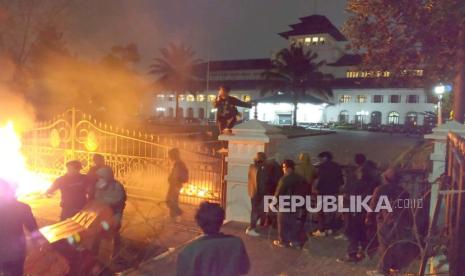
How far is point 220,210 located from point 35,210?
689 cm

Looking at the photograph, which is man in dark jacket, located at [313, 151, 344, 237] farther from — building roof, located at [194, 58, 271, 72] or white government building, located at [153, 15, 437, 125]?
building roof, located at [194, 58, 271, 72]

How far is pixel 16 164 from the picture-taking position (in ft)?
34.7

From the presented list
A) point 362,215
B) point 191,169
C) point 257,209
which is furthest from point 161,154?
point 362,215

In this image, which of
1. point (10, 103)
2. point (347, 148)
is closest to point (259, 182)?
point (10, 103)

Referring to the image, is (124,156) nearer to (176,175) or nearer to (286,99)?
(176,175)

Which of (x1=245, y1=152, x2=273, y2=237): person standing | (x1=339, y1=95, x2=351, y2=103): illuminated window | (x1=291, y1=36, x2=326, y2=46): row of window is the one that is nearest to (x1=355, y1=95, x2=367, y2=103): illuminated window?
(x1=339, y1=95, x2=351, y2=103): illuminated window

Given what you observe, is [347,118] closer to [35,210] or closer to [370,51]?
[370,51]

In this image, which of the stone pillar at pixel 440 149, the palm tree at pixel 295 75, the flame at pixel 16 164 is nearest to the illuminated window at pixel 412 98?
the palm tree at pixel 295 75

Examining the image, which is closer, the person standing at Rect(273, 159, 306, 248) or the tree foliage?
the person standing at Rect(273, 159, 306, 248)

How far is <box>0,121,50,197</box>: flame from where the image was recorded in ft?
32.0

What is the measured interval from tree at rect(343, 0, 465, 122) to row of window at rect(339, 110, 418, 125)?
4772cm

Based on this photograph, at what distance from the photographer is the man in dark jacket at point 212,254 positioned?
301 centimetres

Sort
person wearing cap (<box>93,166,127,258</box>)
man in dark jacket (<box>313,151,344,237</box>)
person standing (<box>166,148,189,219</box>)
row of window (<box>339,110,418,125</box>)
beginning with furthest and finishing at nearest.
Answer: row of window (<box>339,110,418,125</box>), person standing (<box>166,148,189,219</box>), man in dark jacket (<box>313,151,344,237</box>), person wearing cap (<box>93,166,127,258</box>)

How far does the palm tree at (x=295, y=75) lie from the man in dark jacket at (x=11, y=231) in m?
41.7
